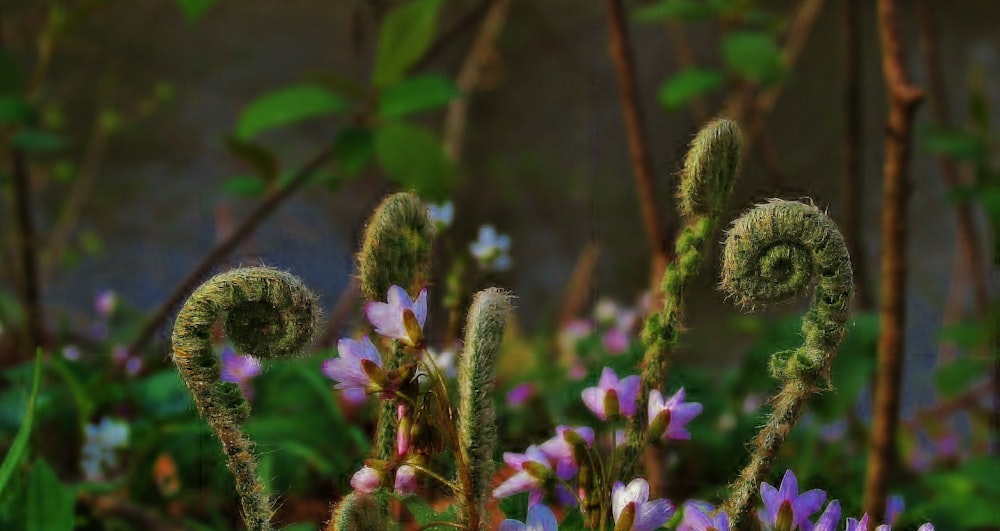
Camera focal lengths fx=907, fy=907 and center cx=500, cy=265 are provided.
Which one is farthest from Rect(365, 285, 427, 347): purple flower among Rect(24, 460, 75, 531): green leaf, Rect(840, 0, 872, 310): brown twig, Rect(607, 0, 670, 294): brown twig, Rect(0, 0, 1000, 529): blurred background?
Rect(0, 0, 1000, 529): blurred background

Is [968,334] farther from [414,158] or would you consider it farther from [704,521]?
[704,521]

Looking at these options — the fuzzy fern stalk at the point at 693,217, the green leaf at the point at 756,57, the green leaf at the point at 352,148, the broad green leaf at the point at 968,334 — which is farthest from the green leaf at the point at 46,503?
the broad green leaf at the point at 968,334

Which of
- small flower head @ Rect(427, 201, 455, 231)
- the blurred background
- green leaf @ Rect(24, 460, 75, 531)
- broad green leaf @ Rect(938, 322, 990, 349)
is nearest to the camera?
green leaf @ Rect(24, 460, 75, 531)

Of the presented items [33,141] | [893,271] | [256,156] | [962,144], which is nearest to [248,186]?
[256,156]

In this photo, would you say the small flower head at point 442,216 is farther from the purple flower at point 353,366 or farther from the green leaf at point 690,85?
the green leaf at point 690,85

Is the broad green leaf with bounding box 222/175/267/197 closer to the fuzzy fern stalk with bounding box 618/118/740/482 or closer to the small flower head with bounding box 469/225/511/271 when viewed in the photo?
the small flower head with bounding box 469/225/511/271
